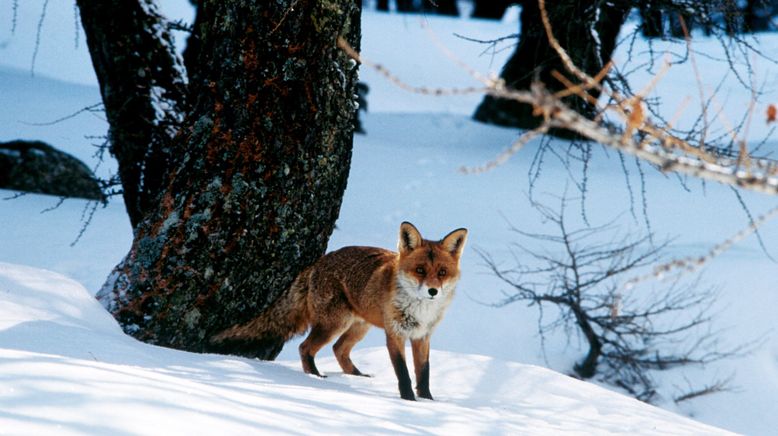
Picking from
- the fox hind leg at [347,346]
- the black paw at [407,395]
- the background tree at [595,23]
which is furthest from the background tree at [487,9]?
the black paw at [407,395]

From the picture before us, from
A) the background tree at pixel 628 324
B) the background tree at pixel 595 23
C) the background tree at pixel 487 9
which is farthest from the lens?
the background tree at pixel 487 9

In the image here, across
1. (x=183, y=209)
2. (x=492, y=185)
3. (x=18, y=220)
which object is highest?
(x=183, y=209)

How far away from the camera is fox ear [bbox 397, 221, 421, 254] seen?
221 inches

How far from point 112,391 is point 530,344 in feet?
22.2

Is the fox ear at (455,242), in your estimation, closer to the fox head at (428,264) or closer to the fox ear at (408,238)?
the fox head at (428,264)

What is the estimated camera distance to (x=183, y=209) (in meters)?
5.57

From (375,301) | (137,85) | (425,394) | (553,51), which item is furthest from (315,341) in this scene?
(553,51)

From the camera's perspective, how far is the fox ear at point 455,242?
18.6ft

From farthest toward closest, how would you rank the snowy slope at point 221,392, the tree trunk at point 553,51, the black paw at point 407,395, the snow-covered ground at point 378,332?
the tree trunk at point 553,51
the black paw at point 407,395
the snow-covered ground at point 378,332
the snowy slope at point 221,392

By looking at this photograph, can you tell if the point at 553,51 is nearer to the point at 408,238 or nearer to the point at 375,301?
the point at 408,238

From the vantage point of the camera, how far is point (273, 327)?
236 inches

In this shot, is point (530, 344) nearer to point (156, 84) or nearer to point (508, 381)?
point (508, 381)

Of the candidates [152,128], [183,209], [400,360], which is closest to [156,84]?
[152,128]

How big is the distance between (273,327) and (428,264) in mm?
1288
